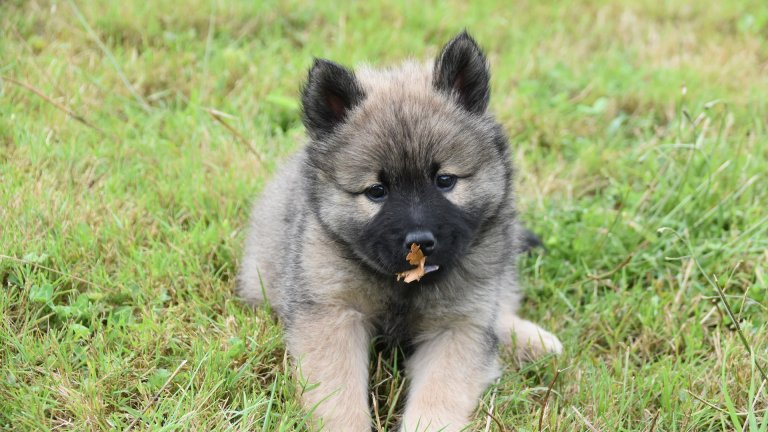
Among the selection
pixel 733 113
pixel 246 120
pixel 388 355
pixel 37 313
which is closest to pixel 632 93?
pixel 733 113

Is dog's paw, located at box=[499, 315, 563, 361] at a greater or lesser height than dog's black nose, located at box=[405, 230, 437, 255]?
lesser

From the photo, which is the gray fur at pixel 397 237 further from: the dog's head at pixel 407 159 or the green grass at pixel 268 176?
the green grass at pixel 268 176

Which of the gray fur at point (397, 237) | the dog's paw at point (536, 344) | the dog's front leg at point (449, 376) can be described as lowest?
the dog's paw at point (536, 344)

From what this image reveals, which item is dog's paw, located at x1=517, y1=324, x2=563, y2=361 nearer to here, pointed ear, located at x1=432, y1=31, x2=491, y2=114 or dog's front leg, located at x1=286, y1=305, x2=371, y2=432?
dog's front leg, located at x1=286, y1=305, x2=371, y2=432

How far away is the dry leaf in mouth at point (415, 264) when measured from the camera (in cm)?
272

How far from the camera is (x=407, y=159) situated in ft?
9.14

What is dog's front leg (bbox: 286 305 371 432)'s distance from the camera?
2846mm

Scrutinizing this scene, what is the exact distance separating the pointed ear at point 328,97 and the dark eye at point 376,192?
327 millimetres

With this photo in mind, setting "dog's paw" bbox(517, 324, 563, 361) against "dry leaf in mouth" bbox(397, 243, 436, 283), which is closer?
"dry leaf in mouth" bbox(397, 243, 436, 283)

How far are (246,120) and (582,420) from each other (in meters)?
2.77

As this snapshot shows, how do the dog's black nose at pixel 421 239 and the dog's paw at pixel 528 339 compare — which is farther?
the dog's paw at pixel 528 339

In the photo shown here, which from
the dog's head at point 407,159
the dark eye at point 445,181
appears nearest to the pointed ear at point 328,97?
the dog's head at point 407,159

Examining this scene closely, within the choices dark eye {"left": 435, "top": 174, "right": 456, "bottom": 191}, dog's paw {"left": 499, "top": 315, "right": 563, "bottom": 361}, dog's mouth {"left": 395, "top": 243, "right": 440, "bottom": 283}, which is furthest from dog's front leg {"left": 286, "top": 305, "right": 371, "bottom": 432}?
dog's paw {"left": 499, "top": 315, "right": 563, "bottom": 361}

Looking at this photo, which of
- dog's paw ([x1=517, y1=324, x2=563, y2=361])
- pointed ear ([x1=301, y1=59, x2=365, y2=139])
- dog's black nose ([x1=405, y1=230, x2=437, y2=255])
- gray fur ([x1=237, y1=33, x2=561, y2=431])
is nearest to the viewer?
dog's black nose ([x1=405, y1=230, x2=437, y2=255])
